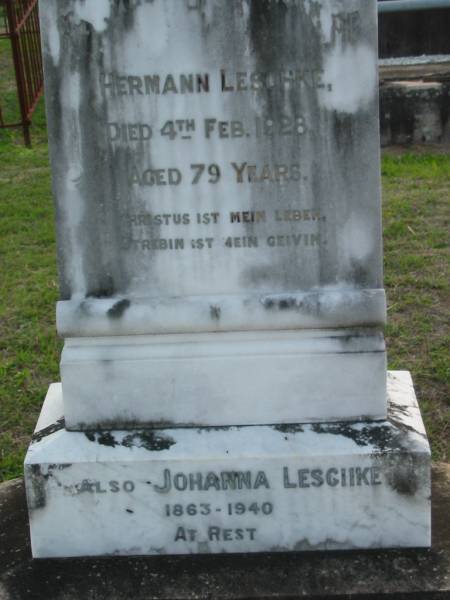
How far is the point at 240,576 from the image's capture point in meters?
2.60

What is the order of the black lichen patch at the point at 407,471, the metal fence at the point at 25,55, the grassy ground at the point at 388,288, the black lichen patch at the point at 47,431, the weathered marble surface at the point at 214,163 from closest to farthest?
the weathered marble surface at the point at 214,163
the black lichen patch at the point at 407,471
the black lichen patch at the point at 47,431
the grassy ground at the point at 388,288
the metal fence at the point at 25,55

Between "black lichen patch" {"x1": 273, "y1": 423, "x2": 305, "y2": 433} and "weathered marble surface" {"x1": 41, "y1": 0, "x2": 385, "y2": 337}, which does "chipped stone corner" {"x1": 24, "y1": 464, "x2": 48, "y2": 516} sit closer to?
"weathered marble surface" {"x1": 41, "y1": 0, "x2": 385, "y2": 337}

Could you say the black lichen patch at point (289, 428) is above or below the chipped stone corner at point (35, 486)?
above

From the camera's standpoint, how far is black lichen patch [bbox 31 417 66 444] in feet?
9.14

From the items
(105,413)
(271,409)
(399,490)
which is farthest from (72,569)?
(399,490)

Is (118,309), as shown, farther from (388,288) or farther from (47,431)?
(388,288)

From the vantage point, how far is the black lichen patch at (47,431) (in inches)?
110

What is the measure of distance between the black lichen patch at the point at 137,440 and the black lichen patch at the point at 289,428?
29 centimetres

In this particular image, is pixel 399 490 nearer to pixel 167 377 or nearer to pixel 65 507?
pixel 167 377

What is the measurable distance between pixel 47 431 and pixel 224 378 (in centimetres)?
54

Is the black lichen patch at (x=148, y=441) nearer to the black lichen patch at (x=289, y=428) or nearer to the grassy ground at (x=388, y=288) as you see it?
the black lichen patch at (x=289, y=428)

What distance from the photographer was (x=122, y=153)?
260 centimetres

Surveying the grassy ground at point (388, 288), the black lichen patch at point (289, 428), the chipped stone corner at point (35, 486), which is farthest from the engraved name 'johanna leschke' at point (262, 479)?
the grassy ground at point (388, 288)

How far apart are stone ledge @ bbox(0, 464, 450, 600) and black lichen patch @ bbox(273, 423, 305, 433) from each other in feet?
1.10
